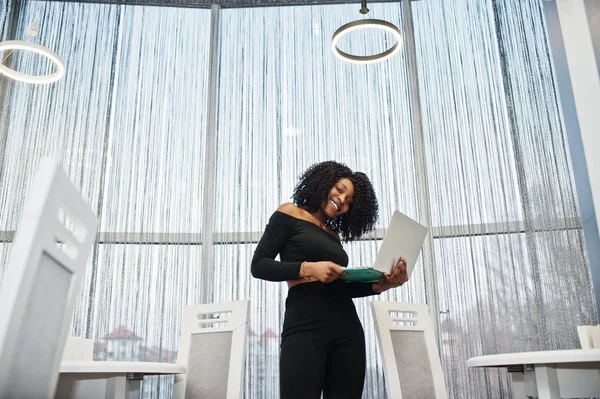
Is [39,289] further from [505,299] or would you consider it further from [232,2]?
[232,2]

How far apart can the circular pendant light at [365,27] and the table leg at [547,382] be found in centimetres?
293

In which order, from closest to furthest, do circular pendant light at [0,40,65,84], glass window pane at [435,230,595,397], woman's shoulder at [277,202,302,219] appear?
woman's shoulder at [277,202,302,219]
glass window pane at [435,230,595,397]
circular pendant light at [0,40,65,84]

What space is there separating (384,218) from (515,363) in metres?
2.67

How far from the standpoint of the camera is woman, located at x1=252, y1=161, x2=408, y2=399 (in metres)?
1.82

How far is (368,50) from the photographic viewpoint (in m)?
4.64

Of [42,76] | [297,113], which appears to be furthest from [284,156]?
[42,76]

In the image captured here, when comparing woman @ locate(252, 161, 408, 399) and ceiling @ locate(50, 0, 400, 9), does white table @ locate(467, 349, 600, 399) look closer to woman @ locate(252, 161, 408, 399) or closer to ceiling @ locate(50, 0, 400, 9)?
woman @ locate(252, 161, 408, 399)

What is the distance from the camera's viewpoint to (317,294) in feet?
6.33

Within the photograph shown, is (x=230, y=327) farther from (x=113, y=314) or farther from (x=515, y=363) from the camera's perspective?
(x=113, y=314)

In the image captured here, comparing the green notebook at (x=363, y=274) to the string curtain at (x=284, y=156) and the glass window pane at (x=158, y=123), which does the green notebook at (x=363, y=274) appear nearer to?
the string curtain at (x=284, y=156)

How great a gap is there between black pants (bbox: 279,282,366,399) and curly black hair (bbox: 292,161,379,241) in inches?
16.9

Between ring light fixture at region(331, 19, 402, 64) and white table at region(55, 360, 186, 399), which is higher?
ring light fixture at region(331, 19, 402, 64)

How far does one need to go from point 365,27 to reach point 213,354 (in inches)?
101

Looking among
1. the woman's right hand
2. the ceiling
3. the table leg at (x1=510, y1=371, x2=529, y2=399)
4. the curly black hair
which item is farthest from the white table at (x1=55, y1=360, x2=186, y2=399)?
the ceiling
